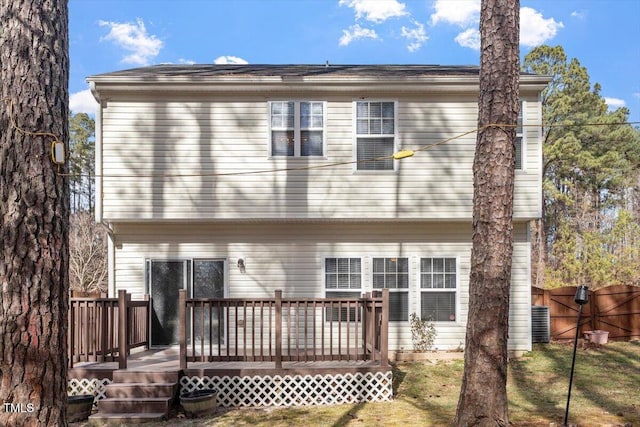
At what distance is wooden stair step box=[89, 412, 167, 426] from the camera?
679 centimetres

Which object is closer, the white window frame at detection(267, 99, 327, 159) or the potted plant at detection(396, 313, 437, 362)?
the white window frame at detection(267, 99, 327, 159)

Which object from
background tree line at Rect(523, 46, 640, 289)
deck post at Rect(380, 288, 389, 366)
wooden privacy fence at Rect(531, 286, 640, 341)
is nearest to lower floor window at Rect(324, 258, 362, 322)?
deck post at Rect(380, 288, 389, 366)

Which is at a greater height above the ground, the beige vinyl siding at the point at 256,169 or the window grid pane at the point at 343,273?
the beige vinyl siding at the point at 256,169

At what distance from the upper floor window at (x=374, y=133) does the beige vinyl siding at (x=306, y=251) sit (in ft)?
4.25

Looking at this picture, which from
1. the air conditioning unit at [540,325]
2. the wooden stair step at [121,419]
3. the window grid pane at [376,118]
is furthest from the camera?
the air conditioning unit at [540,325]

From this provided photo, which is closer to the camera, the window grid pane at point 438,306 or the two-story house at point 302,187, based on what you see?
the two-story house at point 302,187

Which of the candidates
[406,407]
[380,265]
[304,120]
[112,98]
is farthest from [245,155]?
[406,407]

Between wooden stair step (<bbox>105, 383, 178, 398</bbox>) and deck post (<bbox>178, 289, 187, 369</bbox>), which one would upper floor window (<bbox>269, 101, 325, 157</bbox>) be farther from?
wooden stair step (<bbox>105, 383, 178, 398</bbox>)

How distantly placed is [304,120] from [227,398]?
5.28 m

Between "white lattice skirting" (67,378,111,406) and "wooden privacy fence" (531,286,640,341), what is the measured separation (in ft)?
32.7

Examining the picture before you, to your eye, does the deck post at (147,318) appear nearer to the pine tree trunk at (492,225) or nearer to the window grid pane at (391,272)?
the window grid pane at (391,272)

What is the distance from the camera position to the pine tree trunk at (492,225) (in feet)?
16.7

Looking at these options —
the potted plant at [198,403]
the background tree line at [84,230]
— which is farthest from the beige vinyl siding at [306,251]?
the background tree line at [84,230]
